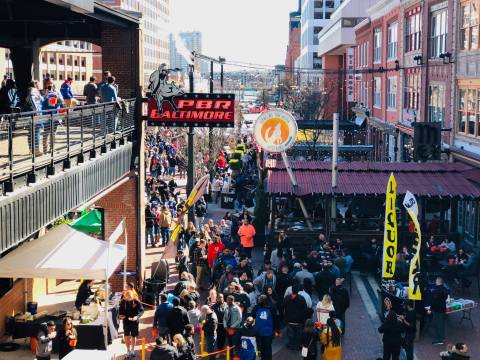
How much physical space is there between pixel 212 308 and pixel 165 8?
18227 cm

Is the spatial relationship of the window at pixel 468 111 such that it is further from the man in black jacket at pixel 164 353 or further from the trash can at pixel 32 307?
the man in black jacket at pixel 164 353

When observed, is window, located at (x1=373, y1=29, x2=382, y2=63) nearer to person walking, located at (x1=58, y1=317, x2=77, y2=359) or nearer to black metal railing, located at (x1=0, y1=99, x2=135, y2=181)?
black metal railing, located at (x1=0, y1=99, x2=135, y2=181)

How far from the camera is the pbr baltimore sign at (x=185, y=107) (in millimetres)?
20109

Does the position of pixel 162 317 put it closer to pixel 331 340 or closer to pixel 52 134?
pixel 331 340

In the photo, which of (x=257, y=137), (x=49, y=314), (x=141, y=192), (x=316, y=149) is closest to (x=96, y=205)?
(x=141, y=192)

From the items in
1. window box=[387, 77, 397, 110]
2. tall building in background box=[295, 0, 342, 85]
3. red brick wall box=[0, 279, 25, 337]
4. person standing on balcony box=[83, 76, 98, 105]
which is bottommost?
red brick wall box=[0, 279, 25, 337]

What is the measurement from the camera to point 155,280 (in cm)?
1983

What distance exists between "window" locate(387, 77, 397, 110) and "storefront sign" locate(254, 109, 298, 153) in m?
20.9

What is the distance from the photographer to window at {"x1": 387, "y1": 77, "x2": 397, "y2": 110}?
146 feet

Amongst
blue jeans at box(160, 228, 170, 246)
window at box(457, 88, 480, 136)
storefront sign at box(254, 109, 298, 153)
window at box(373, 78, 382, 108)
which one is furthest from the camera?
window at box(373, 78, 382, 108)

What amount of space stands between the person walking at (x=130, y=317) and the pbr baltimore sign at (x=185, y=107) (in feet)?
19.0

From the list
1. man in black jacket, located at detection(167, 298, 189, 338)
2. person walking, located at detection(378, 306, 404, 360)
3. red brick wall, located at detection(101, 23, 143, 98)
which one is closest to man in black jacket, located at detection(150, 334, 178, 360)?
man in black jacket, located at detection(167, 298, 189, 338)

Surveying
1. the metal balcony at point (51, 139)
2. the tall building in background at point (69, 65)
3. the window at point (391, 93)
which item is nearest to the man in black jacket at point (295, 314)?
the metal balcony at point (51, 139)

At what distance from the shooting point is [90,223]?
19.9 m
